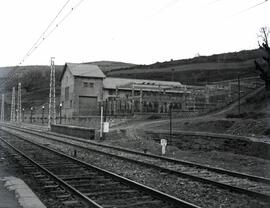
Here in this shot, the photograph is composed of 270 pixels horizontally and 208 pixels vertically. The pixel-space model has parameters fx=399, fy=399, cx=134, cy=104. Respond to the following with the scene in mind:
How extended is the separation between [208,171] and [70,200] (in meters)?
6.56

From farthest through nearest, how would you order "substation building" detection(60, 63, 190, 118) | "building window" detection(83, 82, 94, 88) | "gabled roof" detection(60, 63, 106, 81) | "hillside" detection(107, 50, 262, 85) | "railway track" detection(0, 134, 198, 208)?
"hillside" detection(107, 50, 262, 85) < "gabled roof" detection(60, 63, 106, 81) < "building window" detection(83, 82, 94, 88) < "substation building" detection(60, 63, 190, 118) < "railway track" detection(0, 134, 198, 208)

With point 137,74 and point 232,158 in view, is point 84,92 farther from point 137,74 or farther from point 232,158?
point 137,74

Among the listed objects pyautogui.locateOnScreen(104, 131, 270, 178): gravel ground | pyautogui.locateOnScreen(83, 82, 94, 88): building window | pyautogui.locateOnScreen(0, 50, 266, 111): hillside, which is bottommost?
pyautogui.locateOnScreen(104, 131, 270, 178): gravel ground

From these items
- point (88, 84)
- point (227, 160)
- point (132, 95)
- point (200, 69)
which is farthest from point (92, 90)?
point (200, 69)

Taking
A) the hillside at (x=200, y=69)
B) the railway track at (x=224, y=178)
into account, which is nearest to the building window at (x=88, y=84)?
the hillside at (x=200, y=69)

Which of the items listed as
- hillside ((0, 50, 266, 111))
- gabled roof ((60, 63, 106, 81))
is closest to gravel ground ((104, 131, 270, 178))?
gabled roof ((60, 63, 106, 81))

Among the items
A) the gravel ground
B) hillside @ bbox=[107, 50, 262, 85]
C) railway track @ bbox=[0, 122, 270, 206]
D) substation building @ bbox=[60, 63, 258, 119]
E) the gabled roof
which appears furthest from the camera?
hillside @ bbox=[107, 50, 262, 85]

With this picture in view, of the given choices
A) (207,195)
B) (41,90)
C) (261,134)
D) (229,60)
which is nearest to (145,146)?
(261,134)

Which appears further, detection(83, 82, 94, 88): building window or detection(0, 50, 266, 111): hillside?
detection(0, 50, 266, 111): hillside

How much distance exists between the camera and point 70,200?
32.3 ft

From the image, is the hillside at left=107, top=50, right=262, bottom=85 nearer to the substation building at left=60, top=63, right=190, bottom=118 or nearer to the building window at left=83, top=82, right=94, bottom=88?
the substation building at left=60, top=63, right=190, bottom=118

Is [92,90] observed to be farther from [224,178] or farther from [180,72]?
[180,72]

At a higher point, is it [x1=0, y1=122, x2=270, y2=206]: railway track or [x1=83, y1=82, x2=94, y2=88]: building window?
[x1=83, y1=82, x2=94, y2=88]: building window

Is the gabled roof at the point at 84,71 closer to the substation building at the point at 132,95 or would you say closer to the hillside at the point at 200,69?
the substation building at the point at 132,95
